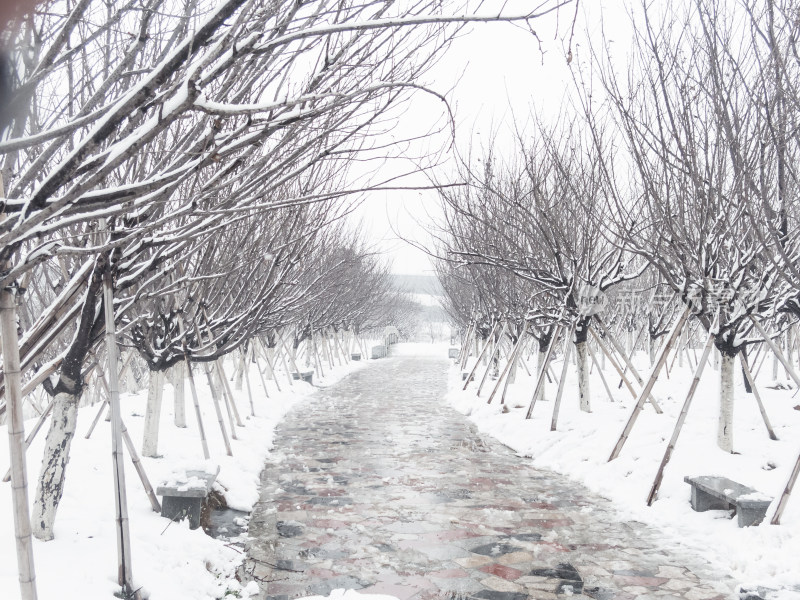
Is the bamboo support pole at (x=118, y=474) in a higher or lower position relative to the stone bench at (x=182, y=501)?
higher

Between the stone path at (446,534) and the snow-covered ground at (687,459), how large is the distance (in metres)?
0.28

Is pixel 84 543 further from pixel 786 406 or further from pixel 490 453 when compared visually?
pixel 786 406

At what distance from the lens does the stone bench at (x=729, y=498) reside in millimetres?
4914

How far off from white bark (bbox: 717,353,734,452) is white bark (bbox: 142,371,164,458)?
6395mm

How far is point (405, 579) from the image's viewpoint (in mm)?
4348

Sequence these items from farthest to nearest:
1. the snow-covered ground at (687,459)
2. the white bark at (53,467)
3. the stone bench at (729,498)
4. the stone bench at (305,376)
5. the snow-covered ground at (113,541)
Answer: the stone bench at (305,376), the stone bench at (729,498), the snow-covered ground at (687,459), the white bark at (53,467), the snow-covered ground at (113,541)

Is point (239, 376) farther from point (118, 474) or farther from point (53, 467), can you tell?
point (118, 474)

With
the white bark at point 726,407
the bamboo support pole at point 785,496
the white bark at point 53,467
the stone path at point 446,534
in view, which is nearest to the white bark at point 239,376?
the stone path at point 446,534

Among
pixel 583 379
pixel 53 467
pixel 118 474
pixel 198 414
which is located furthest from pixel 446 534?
pixel 583 379

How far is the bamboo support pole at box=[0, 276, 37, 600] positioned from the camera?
102 inches

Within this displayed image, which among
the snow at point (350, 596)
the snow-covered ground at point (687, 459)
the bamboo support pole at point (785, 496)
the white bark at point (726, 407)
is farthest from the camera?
the white bark at point (726, 407)

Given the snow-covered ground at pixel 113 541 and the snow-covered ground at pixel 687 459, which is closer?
the snow-covered ground at pixel 113 541

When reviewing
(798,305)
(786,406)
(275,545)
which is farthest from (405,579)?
(786,406)

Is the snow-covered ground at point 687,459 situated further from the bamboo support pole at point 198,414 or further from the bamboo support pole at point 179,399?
the bamboo support pole at point 179,399
